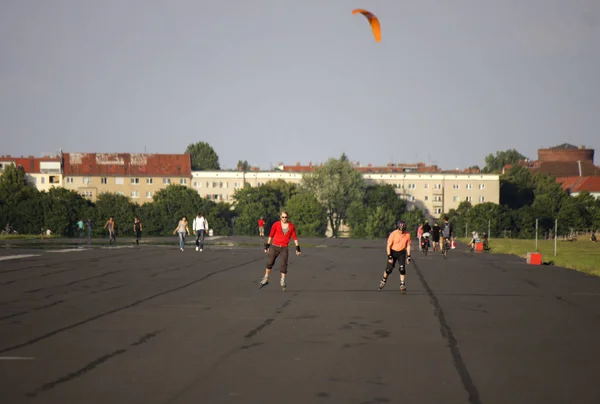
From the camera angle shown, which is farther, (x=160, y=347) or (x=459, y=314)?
(x=459, y=314)

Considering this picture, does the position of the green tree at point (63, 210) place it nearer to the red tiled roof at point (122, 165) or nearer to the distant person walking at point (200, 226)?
the red tiled roof at point (122, 165)

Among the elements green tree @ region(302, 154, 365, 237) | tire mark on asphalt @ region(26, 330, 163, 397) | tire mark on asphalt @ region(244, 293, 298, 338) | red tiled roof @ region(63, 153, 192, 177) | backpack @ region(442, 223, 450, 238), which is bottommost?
tire mark on asphalt @ region(244, 293, 298, 338)

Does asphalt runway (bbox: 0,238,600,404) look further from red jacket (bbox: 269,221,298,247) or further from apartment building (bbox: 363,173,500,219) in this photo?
apartment building (bbox: 363,173,500,219)

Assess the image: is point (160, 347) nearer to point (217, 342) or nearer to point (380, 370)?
point (217, 342)

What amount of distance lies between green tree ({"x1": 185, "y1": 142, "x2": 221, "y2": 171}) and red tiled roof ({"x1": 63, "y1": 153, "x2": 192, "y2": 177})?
16.8 meters

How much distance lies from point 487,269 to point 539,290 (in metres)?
9.84

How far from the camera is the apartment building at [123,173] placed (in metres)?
172

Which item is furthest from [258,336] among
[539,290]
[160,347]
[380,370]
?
[539,290]

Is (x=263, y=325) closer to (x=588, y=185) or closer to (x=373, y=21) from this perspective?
(x=373, y=21)

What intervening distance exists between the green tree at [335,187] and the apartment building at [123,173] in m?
33.9

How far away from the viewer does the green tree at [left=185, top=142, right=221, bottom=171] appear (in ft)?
627

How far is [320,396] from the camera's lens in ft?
29.4

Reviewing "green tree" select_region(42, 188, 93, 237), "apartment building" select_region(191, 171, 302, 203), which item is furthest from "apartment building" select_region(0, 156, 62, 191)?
"green tree" select_region(42, 188, 93, 237)

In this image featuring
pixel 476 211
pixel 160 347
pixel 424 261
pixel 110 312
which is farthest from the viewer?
pixel 476 211
